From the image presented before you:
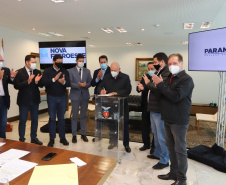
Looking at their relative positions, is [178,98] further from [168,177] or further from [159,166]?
[159,166]

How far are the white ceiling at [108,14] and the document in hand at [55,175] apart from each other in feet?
10.3

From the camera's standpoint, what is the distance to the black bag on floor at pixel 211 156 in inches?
108

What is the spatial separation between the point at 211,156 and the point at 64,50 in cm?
379

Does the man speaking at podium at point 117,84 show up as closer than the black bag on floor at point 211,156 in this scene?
No

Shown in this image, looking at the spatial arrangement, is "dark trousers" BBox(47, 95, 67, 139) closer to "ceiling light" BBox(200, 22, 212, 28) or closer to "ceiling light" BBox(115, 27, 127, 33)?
"ceiling light" BBox(115, 27, 127, 33)

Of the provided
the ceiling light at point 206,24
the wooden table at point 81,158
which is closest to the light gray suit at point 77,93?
the wooden table at point 81,158

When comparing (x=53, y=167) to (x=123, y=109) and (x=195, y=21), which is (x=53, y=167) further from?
(x=195, y=21)

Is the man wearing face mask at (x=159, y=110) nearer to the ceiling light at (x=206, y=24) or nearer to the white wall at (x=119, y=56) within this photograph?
the ceiling light at (x=206, y=24)

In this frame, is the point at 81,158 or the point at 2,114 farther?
the point at 2,114

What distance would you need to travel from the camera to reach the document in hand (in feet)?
3.42

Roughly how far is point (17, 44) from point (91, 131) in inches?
154

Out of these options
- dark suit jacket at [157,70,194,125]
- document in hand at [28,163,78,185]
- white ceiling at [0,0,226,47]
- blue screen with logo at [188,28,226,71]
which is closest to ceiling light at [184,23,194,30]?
white ceiling at [0,0,226,47]

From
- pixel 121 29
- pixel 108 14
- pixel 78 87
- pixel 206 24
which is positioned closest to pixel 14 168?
pixel 78 87

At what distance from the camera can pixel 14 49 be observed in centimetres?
579
